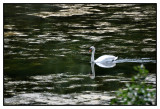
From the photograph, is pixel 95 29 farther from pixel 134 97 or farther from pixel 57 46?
pixel 134 97

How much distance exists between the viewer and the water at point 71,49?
38.7 ft

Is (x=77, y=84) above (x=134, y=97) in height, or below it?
below

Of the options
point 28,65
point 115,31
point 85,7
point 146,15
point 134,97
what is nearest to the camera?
point 134,97

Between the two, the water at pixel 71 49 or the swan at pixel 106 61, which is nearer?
the water at pixel 71 49

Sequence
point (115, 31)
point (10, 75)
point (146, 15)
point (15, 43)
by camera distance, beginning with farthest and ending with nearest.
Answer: point (146, 15), point (115, 31), point (15, 43), point (10, 75)

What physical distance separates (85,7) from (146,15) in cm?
458

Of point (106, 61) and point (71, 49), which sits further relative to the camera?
point (71, 49)

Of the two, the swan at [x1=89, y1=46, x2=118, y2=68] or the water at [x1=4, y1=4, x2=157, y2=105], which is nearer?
the water at [x1=4, y1=4, x2=157, y2=105]

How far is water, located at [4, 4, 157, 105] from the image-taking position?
11797 mm

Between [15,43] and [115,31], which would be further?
[115,31]

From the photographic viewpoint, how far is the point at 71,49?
17.0 m

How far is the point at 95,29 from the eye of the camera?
836 inches

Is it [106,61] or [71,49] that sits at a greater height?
[71,49]

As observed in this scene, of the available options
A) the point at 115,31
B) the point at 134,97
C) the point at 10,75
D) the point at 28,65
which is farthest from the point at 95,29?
the point at 134,97
